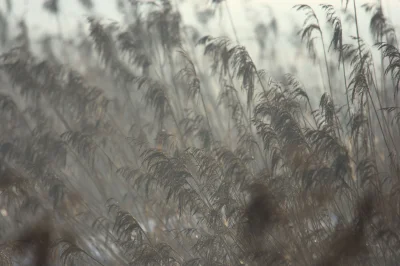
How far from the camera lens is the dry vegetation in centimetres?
782

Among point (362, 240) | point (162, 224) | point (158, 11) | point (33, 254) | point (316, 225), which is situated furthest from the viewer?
point (158, 11)

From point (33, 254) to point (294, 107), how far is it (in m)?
4.32

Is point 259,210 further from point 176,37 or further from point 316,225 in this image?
point 176,37

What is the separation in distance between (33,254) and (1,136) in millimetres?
2765

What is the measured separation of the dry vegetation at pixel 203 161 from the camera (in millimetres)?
7820

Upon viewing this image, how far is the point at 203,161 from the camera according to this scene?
827 cm

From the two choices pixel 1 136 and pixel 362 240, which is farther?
pixel 1 136

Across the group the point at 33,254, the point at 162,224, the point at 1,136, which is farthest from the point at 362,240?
the point at 1,136

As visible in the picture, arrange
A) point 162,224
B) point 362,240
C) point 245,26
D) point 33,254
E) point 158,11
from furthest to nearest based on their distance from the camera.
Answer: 1. point 245,26
2. point 158,11
3. point 162,224
4. point 33,254
5. point 362,240

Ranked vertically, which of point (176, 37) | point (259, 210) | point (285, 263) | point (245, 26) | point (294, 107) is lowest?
point (285, 263)

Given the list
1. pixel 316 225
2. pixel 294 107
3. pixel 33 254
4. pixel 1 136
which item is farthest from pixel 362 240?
pixel 1 136

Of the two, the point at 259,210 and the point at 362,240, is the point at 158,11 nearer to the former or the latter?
the point at 259,210

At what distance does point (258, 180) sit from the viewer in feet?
26.3

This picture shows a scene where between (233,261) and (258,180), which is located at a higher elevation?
(258,180)
